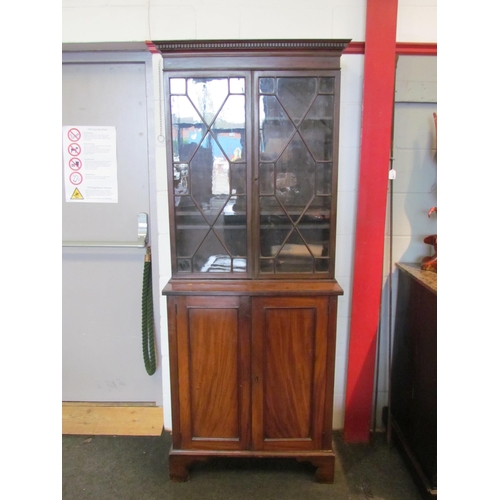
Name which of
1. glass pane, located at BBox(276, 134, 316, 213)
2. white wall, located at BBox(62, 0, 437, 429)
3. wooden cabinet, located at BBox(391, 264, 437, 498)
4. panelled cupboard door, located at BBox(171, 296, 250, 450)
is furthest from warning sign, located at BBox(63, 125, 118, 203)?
wooden cabinet, located at BBox(391, 264, 437, 498)

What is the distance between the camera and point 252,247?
5.30 ft

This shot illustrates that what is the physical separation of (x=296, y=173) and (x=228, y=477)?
1.55 meters

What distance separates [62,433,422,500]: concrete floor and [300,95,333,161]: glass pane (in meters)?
1.58

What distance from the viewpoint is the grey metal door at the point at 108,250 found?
1.87 m

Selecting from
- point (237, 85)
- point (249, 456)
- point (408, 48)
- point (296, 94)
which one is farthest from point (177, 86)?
point (249, 456)

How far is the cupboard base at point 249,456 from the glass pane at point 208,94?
5.19 feet

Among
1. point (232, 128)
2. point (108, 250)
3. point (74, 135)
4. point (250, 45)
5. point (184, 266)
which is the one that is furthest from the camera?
point (108, 250)

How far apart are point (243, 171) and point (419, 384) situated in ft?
4.36

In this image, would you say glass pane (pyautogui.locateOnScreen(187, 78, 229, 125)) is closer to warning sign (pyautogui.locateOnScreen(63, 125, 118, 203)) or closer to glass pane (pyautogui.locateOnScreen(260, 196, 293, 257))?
glass pane (pyautogui.locateOnScreen(260, 196, 293, 257))

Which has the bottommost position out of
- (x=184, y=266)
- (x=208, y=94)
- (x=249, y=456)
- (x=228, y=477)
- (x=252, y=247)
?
(x=228, y=477)

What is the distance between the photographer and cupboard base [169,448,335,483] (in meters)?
1.62

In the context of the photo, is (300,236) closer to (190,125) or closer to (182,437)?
(190,125)

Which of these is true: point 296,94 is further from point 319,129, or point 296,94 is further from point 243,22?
point 243,22
